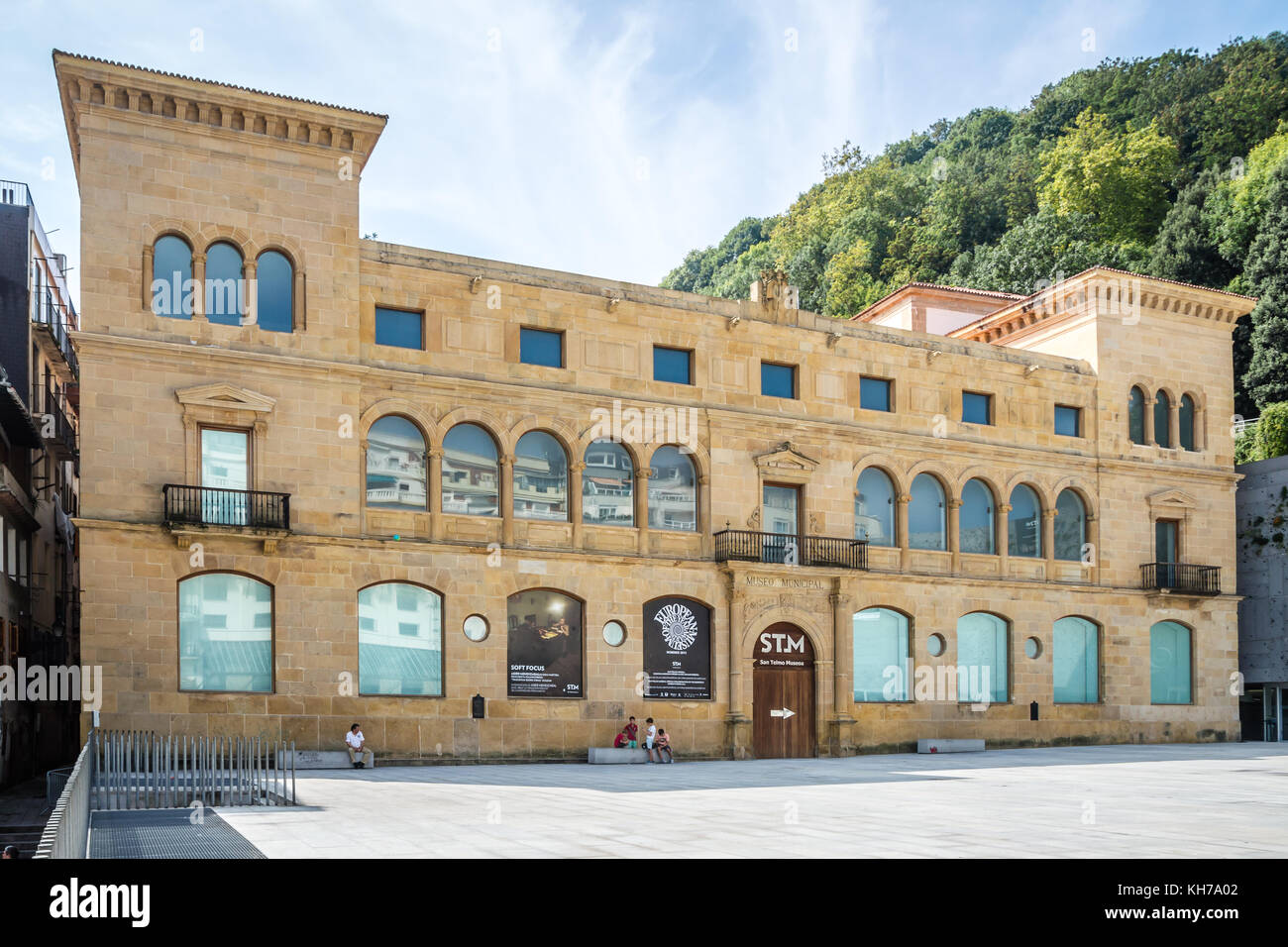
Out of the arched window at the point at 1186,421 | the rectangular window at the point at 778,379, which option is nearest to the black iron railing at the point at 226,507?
the rectangular window at the point at 778,379

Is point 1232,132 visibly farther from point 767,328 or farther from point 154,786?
point 154,786

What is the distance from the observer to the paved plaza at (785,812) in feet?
42.7

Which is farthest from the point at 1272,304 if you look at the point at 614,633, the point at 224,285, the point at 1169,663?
the point at 224,285

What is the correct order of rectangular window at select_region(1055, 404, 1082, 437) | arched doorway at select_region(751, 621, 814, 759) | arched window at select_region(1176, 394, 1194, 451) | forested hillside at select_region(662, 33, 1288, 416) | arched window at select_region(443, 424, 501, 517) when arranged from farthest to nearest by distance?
forested hillside at select_region(662, 33, 1288, 416), arched window at select_region(1176, 394, 1194, 451), rectangular window at select_region(1055, 404, 1082, 437), arched doorway at select_region(751, 621, 814, 759), arched window at select_region(443, 424, 501, 517)

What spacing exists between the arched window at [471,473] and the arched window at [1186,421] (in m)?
26.2

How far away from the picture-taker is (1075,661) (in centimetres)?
4034

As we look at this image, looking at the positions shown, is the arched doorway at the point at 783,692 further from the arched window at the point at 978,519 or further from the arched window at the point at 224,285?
the arched window at the point at 224,285

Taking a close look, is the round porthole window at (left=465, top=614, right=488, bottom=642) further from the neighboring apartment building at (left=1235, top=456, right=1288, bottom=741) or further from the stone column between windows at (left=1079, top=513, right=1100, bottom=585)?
the neighboring apartment building at (left=1235, top=456, right=1288, bottom=741)

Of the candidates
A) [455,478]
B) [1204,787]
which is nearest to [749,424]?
[455,478]

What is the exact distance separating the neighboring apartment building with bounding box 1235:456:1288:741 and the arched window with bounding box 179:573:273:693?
35042mm

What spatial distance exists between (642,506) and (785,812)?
56.5ft

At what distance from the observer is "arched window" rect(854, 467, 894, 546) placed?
37.5 meters

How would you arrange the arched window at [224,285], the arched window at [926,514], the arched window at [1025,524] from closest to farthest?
1. the arched window at [224,285]
2. the arched window at [926,514]
3. the arched window at [1025,524]

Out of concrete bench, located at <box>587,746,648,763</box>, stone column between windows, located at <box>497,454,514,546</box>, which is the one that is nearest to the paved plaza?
concrete bench, located at <box>587,746,648,763</box>
